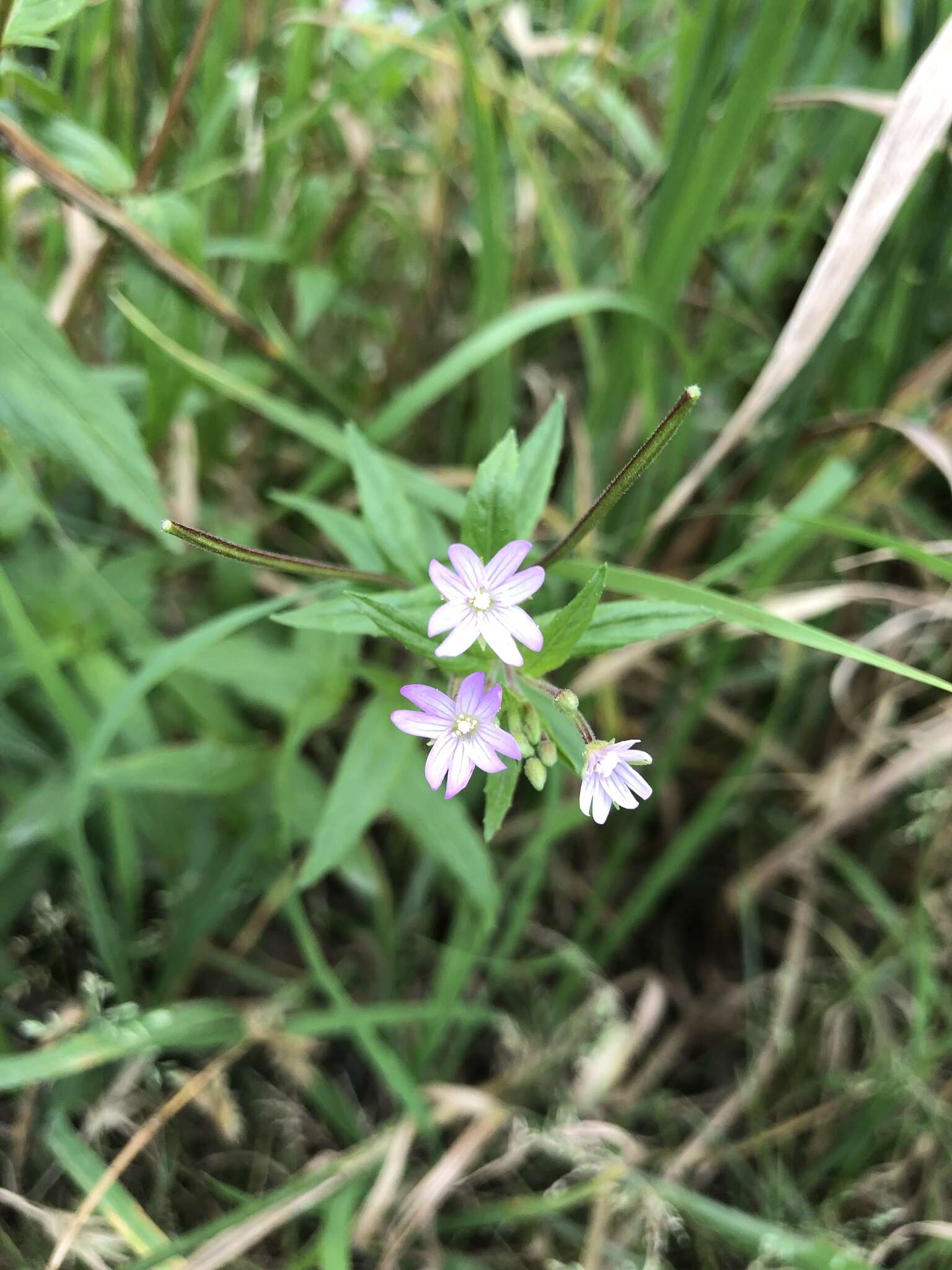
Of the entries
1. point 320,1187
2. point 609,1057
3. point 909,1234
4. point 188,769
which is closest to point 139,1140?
point 320,1187

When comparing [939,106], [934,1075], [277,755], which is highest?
[939,106]

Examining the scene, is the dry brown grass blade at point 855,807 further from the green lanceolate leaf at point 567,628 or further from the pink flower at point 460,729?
the pink flower at point 460,729

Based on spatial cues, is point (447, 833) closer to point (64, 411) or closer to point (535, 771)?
point (535, 771)

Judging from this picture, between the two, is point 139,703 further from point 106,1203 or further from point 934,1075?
point 934,1075

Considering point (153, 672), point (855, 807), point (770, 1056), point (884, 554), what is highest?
point (884, 554)

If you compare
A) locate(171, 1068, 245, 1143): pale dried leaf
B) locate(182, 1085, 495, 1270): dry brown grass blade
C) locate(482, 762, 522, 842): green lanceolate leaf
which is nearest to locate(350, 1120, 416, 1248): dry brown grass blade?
locate(182, 1085, 495, 1270): dry brown grass blade

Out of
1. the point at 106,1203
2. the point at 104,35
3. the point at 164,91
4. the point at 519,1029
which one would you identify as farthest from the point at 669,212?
the point at 106,1203
